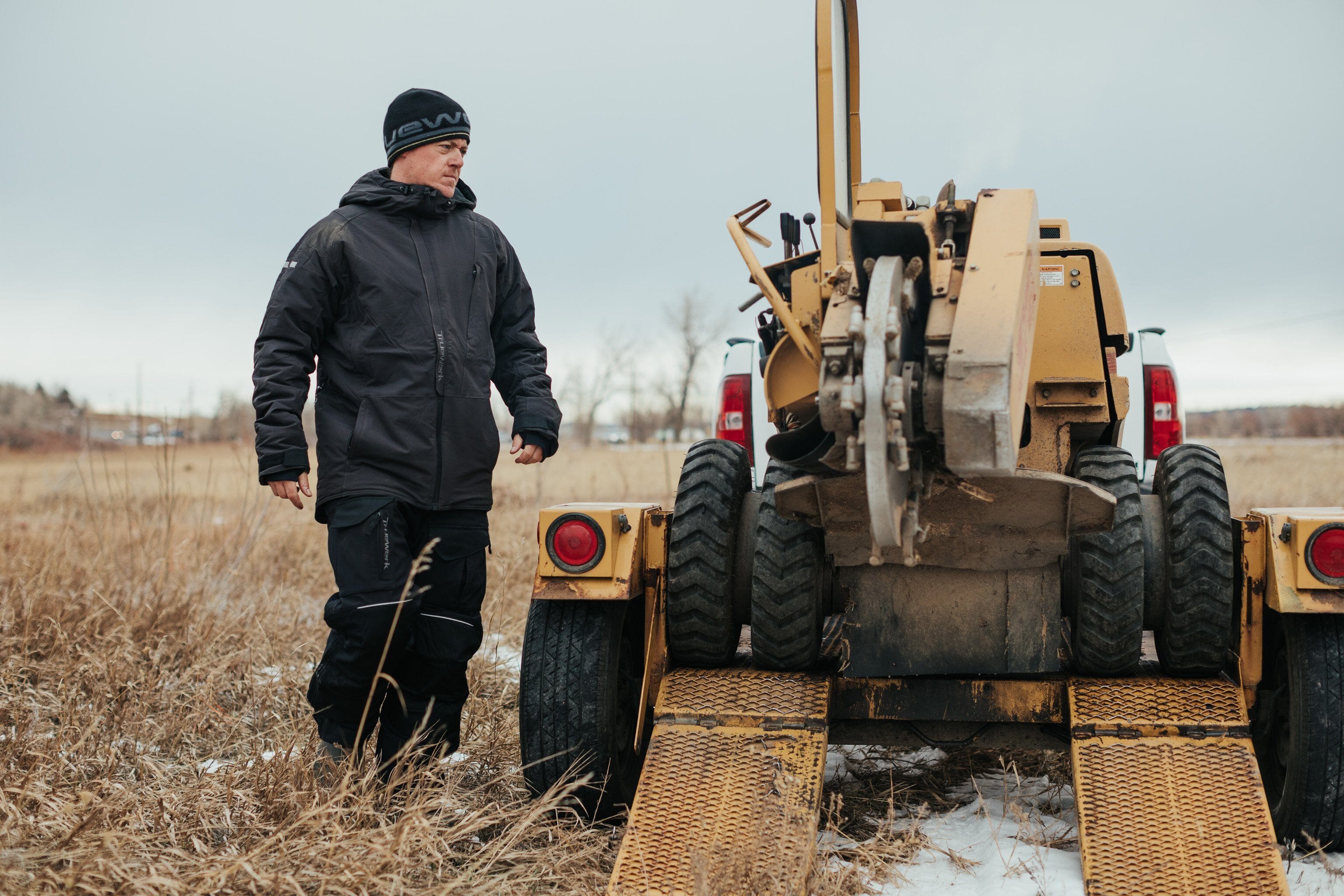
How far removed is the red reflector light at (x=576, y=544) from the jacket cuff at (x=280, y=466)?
749 mm

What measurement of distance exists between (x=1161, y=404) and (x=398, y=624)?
4234 millimetres

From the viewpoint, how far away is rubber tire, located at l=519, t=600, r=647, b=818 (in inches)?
121

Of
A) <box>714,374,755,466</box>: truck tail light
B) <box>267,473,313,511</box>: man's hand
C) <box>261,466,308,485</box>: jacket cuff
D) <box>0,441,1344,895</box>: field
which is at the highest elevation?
<box>714,374,755,466</box>: truck tail light

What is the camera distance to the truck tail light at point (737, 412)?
5.70 meters

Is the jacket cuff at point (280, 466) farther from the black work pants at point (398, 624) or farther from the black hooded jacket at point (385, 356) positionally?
the black work pants at point (398, 624)

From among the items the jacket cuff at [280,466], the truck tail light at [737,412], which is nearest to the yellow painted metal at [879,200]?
the jacket cuff at [280,466]

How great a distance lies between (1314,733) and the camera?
9.18 feet

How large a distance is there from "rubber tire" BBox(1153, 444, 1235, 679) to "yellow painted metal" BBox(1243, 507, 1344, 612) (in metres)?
0.09

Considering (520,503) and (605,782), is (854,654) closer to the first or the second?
(605,782)

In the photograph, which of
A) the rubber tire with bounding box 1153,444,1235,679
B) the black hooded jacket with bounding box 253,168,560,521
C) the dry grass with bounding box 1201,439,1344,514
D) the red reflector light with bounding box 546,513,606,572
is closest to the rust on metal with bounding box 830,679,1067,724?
the rubber tire with bounding box 1153,444,1235,679

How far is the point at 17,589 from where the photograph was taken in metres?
4.98

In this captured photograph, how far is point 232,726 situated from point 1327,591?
12.1ft

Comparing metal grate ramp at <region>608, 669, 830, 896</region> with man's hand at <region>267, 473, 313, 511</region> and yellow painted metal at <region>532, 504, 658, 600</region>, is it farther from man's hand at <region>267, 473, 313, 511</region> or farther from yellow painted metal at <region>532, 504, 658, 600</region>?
man's hand at <region>267, 473, 313, 511</region>

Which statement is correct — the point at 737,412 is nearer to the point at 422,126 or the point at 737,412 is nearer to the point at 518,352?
the point at 518,352
